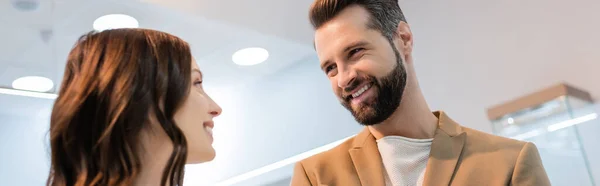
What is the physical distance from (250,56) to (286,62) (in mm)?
227

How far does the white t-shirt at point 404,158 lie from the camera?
1777 millimetres

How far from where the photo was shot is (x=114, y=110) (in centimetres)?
116

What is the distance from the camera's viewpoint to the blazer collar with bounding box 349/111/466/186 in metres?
1.75

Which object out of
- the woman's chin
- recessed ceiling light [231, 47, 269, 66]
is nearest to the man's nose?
the woman's chin

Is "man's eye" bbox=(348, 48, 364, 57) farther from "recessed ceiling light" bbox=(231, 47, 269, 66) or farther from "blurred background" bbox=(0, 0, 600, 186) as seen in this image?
"recessed ceiling light" bbox=(231, 47, 269, 66)

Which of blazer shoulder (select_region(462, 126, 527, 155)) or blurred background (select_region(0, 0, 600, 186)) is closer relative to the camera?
blazer shoulder (select_region(462, 126, 527, 155))

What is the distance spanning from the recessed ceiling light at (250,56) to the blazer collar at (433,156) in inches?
89.8

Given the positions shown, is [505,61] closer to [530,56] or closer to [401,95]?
[530,56]

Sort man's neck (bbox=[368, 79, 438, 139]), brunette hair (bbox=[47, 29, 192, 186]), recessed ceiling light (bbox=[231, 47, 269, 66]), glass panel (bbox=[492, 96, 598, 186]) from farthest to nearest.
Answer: recessed ceiling light (bbox=[231, 47, 269, 66]) < glass panel (bbox=[492, 96, 598, 186]) < man's neck (bbox=[368, 79, 438, 139]) < brunette hair (bbox=[47, 29, 192, 186])

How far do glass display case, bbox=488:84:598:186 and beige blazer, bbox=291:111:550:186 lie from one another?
2.95 ft

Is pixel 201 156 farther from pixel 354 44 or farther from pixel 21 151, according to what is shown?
pixel 21 151

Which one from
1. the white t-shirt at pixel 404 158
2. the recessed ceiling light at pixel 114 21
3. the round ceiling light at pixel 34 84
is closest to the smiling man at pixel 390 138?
the white t-shirt at pixel 404 158

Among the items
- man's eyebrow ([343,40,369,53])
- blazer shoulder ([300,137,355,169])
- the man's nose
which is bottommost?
blazer shoulder ([300,137,355,169])

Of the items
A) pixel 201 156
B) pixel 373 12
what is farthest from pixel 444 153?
pixel 201 156
